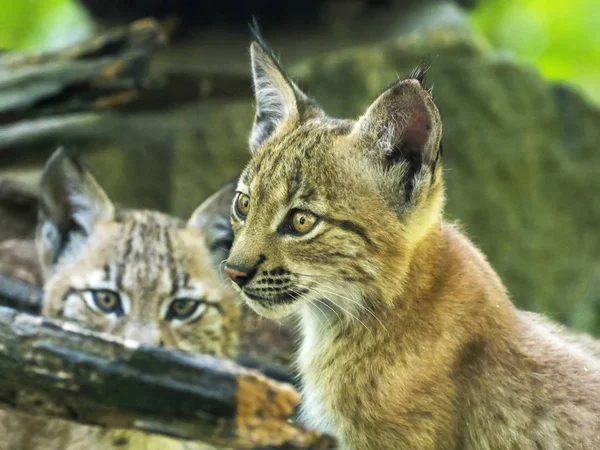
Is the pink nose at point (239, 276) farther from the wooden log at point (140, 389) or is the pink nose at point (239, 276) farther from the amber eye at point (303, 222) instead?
the wooden log at point (140, 389)

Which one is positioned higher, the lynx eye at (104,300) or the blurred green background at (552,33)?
the blurred green background at (552,33)

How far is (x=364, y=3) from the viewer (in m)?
9.23

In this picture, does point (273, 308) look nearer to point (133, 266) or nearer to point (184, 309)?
point (184, 309)

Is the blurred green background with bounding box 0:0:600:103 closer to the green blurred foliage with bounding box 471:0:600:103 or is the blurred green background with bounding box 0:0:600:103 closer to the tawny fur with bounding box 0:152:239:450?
the green blurred foliage with bounding box 471:0:600:103

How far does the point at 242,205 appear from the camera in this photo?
4.09 meters

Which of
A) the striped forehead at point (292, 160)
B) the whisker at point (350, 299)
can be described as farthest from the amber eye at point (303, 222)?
the whisker at point (350, 299)

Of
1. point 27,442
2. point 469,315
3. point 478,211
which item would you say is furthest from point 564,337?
point 478,211

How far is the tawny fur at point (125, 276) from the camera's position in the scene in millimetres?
4480

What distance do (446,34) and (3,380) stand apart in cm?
665

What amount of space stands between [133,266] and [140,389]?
2106mm

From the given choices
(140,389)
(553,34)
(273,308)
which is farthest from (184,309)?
(553,34)

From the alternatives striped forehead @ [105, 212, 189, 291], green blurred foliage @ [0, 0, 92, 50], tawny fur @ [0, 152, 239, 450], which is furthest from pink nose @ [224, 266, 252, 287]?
green blurred foliage @ [0, 0, 92, 50]

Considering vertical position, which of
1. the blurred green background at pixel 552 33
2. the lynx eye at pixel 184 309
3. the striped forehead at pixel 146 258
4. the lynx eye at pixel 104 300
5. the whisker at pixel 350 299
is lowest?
the lynx eye at pixel 104 300

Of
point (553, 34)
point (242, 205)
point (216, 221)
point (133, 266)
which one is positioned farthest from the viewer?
point (553, 34)
